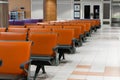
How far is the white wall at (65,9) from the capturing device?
37.4 m

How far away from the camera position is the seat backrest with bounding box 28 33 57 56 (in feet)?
23.4

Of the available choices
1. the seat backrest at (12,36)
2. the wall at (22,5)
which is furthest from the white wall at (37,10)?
the seat backrest at (12,36)

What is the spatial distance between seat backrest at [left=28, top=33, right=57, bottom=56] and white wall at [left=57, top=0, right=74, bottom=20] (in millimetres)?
30291

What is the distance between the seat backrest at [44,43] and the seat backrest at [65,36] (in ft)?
6.86

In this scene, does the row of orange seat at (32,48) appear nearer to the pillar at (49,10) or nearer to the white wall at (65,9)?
the pillar at (49,10)

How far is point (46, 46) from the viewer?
715 cm

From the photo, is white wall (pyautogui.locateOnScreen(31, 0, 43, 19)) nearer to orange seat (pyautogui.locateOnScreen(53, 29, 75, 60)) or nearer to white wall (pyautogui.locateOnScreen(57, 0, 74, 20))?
white wall (pyautogui.locateOnScreen(57, 0, 74, 20))

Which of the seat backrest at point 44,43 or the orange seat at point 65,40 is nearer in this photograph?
the seat backrest at point 44,43

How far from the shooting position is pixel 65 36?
366 inches

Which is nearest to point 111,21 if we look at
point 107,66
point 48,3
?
point 48,3

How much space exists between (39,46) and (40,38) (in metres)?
0.18

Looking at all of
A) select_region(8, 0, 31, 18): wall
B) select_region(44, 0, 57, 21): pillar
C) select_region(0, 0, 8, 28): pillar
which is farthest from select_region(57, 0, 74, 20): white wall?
select_region(0, 0, 8, 28): pillar

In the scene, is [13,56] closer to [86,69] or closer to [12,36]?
[12,36]

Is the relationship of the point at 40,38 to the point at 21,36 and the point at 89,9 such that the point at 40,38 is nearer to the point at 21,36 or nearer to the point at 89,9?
the point at 21,36
